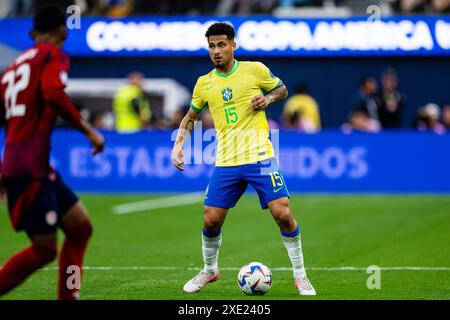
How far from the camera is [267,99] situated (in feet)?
32.7

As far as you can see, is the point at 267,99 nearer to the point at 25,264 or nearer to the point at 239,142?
the point at 239,142

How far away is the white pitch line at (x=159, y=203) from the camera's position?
20.5 m

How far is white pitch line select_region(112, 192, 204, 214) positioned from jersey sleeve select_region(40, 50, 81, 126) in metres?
12.1

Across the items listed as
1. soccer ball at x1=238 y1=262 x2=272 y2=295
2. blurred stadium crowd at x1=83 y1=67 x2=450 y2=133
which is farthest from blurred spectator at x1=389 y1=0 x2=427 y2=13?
soccer ball at x1=238 y1=262 x2=272 y2=295

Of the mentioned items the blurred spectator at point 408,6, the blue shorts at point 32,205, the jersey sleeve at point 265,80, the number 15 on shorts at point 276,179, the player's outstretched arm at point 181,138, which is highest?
the blurred spectator at point 408,6

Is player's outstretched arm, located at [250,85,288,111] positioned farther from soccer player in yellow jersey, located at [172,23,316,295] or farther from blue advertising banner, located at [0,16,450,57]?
blue advertising banner, located at [0,16,450,57]

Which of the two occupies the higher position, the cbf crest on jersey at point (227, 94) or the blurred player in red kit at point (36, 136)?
the cbf crest on jersey at point (227, 94)

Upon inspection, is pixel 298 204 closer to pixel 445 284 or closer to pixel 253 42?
pixel 253 42

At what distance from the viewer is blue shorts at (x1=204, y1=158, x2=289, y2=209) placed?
9.89 metres

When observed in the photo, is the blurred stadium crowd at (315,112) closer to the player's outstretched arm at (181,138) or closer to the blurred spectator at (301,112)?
the blurred spectator at (301,112)

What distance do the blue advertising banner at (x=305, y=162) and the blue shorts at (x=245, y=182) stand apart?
12.8m

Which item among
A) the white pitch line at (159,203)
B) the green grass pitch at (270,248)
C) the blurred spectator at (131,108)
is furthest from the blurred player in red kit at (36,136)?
the blurred spectator at (131,108)

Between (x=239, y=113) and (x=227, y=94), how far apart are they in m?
0.22

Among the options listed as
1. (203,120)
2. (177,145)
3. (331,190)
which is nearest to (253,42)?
(203,120)
